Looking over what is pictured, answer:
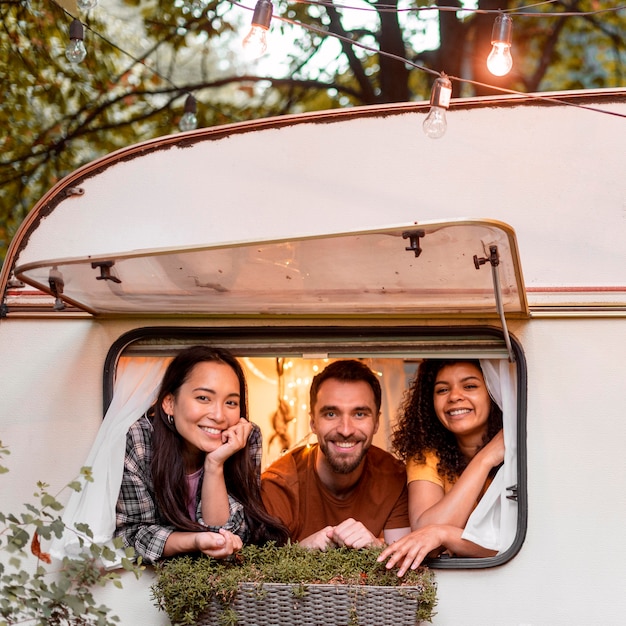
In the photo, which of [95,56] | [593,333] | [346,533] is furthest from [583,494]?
[95,56]

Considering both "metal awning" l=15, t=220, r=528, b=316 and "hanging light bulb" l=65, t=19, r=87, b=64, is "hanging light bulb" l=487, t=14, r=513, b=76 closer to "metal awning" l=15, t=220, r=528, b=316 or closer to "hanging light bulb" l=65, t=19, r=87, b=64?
"metal awning" l=15, t=220, r=528, b=316

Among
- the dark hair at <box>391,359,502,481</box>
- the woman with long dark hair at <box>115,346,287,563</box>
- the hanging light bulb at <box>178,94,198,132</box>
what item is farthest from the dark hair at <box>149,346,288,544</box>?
the hanging light bulb at <box>178,94,198,132</box>

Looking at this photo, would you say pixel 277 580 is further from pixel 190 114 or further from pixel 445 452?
pixel 190 114

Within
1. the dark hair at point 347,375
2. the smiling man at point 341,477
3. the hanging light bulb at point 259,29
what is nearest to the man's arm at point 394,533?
the smiling man at point 341,477

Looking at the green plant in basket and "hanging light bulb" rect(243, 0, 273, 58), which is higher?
"hanging light bulb" rect(243, 0, 273, 58)

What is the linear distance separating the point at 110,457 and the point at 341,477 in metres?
1.20

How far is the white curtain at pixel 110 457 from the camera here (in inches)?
155

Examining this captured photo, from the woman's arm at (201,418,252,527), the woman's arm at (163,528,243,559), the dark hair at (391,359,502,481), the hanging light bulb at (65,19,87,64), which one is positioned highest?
the hanging light bulb at (65,19,87,64)

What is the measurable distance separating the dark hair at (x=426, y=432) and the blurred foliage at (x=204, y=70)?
402cm

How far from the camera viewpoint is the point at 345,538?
383 cm

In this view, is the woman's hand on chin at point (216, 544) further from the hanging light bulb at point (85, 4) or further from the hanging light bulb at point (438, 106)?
the hanging light bulb at point (85, 4)

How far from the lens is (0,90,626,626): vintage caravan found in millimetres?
3729

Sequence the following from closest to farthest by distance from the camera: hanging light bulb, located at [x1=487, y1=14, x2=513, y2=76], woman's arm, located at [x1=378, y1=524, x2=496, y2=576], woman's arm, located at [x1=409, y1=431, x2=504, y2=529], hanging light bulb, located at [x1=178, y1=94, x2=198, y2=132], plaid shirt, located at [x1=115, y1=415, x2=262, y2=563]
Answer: woman's arm, located at [x1=378, y1=524, x2=496, y2=576], hanging light bulb, located at [x1=487, y1=14, x2=513, y2=76], plaid shirt, located at [x1=115, y1=415, x2=262, y2=563], woman's arm, located at [x1=409, y1=431, x2=504, y2=529], hanging light bulb, located at [x1=178, y1=94, x2=198, y2=132]

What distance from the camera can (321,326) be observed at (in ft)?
13.4
